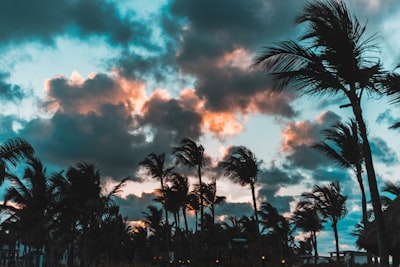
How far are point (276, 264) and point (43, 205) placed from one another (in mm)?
17696

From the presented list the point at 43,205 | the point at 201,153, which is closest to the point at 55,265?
the point at 43,205

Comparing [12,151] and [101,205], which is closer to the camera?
[12,151]

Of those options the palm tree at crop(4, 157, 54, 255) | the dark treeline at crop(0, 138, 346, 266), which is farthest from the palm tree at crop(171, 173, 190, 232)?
the palm tree at crop(4, 157, 54, 255)

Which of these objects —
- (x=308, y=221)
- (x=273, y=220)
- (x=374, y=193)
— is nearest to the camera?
(x=374, y=193)

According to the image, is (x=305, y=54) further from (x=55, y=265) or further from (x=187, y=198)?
(x=187, y=198)

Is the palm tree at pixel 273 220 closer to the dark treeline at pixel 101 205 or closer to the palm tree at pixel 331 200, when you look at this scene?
the dark treeline at pixel 101 205

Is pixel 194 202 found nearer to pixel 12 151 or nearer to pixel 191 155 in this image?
pixel 191 155

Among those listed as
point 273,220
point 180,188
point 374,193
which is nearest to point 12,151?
point 374,193

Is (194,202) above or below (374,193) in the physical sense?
above

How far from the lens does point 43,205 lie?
96.1 ft

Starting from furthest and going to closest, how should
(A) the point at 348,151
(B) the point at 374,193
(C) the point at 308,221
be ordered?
(C) the point at 308,221, (A) the point at 348,151, (B) the point at 374,193

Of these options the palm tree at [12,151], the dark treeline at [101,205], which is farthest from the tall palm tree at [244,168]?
the palm tree at [12,151]

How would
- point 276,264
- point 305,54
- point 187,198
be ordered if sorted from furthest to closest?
point 187,198 < point 276,264 < point 305,54

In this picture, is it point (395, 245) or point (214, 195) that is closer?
point (395, 245)
